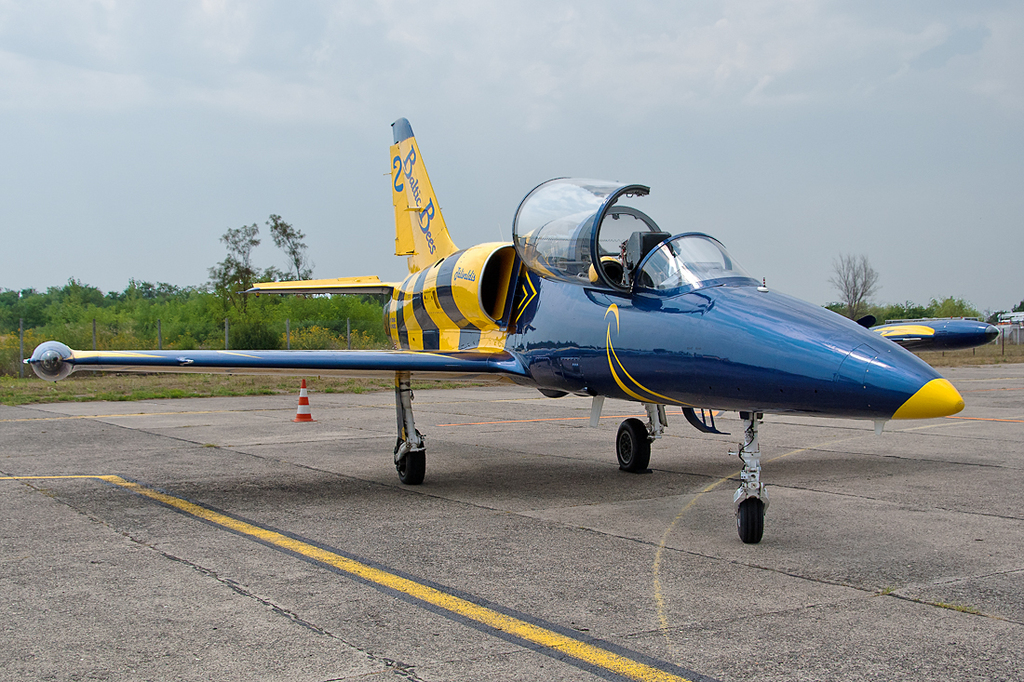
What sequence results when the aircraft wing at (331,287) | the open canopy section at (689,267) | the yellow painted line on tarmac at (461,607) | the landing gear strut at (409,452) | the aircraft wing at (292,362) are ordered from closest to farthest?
1. the yellow painted line on tarmac at (461,607)
2. the open canopy section at (689,267)
3. the aircraft wing at (292,362)
4. the landing gear strut at (409,452)
5. the aircraft wing at (331,287)

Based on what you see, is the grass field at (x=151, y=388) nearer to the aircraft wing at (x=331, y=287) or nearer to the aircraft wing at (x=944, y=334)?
the aircraft wing at (x=331, y=287)

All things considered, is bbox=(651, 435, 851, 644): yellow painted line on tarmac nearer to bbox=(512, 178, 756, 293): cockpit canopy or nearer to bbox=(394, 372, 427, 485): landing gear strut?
bbox=(512, 178, 756, 293): cockpit canopy

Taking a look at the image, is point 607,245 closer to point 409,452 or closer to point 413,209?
point 409,452

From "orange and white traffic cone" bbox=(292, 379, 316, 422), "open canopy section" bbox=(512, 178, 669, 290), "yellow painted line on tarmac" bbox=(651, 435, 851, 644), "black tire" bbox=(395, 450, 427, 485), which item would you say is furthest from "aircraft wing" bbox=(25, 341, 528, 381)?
"orange and white traffic cone" bbox=(292, 379, 316, 422)

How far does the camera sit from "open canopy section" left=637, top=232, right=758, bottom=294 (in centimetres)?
609

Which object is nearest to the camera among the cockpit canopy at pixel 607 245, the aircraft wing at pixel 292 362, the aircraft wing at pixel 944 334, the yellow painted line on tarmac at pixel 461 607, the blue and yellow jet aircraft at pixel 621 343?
the yellow painted line on tarmac at pixel 461 607

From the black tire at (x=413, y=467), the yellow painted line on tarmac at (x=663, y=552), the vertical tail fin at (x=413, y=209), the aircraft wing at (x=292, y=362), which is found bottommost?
the yellow painted line on tarmac at (x=663, y=552)

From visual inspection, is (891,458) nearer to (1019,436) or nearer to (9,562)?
(1019,436)

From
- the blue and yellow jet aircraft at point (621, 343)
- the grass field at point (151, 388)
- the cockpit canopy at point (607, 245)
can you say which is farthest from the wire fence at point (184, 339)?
the cockpit canopy at point (607, 245)

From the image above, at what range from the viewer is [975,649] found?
12.0 ft

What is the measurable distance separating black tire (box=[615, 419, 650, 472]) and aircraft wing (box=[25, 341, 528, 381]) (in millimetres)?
1760

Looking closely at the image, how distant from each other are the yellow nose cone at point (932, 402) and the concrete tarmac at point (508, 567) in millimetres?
992

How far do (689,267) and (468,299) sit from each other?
3.47 meters

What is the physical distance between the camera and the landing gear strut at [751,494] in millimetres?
5602
